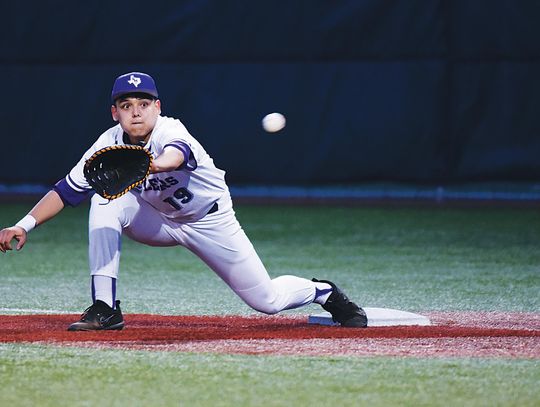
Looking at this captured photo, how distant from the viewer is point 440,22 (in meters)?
12.1

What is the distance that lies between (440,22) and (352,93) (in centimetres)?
118

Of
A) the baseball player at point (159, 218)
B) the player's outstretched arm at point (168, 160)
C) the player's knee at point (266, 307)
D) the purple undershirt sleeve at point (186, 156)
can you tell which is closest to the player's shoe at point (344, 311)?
the baseball player at point (159, 218)

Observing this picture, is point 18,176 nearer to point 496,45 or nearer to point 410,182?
point 410,182

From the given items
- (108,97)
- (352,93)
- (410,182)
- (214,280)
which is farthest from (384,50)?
(214,280)

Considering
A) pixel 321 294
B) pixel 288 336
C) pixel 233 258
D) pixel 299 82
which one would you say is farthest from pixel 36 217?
pixel 299 82

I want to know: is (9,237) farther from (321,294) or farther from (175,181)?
(321,294)

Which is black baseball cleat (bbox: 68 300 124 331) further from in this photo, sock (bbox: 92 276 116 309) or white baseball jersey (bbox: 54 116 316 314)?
white baseball jersey (bbox: 54 116 316 314)

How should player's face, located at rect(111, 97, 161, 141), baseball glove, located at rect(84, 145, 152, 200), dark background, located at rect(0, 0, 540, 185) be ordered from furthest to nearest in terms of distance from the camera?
dark background, located at rect(0, 0, 540, 185) < player's face, located at rect(111, 97, 161, 141) < baseball glove, located at rect(84, 145, 152, 200)

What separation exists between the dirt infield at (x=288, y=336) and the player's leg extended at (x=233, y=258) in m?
0.15

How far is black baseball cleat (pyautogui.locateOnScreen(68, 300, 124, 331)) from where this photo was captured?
16.6 feet

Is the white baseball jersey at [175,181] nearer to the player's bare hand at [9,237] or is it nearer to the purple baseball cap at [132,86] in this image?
the purple baseball cap at [132,86]

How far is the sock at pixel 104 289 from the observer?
5.11 m

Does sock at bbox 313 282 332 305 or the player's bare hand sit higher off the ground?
the player's bare hand

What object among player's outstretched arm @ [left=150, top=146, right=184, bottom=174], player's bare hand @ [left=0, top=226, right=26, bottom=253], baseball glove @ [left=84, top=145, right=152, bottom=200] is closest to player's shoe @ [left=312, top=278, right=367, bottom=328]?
player's outstretched arm @ [left=150, top=146, right=184, bottom=174]
